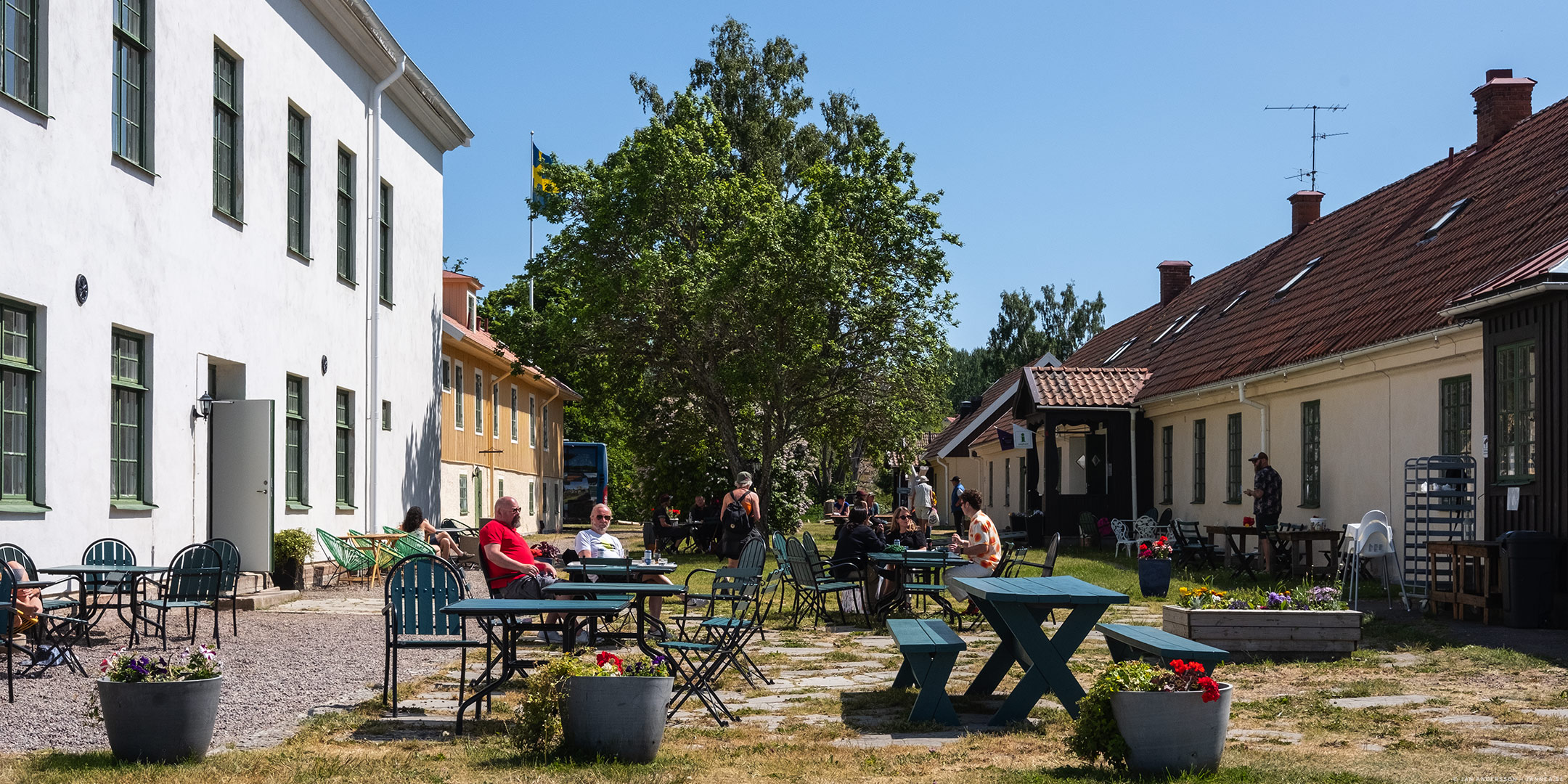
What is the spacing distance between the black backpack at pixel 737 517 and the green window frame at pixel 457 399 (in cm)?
1095

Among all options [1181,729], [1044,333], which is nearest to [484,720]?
[1181,729]

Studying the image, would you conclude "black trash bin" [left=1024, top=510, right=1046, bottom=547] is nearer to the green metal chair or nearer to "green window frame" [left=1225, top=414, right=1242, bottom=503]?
"green window frame" [left=1225, top=414, right=1242, bottom=503]

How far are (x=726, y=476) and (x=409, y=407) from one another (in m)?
10.2

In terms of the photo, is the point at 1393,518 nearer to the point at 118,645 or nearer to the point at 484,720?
the point at 484,720

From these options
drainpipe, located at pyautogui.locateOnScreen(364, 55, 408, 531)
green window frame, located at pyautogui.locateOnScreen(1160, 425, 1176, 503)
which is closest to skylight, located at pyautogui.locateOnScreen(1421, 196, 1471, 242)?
green window frame, located at pyautogui.locateOnScreen(1160, 425, 1176, 503)

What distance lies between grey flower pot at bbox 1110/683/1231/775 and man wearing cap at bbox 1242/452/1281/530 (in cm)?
1346

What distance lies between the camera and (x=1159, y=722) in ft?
21.8

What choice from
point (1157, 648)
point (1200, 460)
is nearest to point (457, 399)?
point (1200, 460)

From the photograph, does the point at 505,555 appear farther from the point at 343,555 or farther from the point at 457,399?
the point at 457,399

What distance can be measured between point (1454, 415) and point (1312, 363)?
3.31 metres

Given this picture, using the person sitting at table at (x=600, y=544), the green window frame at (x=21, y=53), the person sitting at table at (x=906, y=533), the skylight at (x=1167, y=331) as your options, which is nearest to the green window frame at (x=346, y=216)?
the green window frame at (x=21, y=53)

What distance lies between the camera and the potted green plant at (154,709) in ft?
22.0

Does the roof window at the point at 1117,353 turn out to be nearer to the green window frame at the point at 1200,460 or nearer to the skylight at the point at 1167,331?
the skylight at the point at 1167,331

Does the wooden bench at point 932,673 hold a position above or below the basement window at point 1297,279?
below
